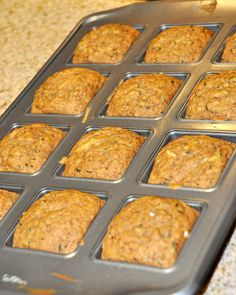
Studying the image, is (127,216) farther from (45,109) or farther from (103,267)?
(45,109)

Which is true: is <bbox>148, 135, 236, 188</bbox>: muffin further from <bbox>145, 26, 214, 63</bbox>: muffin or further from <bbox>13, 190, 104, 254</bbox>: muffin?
<bbox>145, 26, 214, 63</bbox>: muffin

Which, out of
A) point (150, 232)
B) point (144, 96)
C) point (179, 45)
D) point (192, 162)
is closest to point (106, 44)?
point (179, 45)

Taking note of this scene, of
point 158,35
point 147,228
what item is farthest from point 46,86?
point 147,228

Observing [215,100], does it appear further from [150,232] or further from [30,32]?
[30,32]

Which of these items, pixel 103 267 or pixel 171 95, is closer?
pixel 103 267

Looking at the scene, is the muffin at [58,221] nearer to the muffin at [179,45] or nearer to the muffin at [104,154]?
the muffin at [104,154]

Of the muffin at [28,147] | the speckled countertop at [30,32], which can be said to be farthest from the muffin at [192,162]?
the speckled countertop at [30,32]
